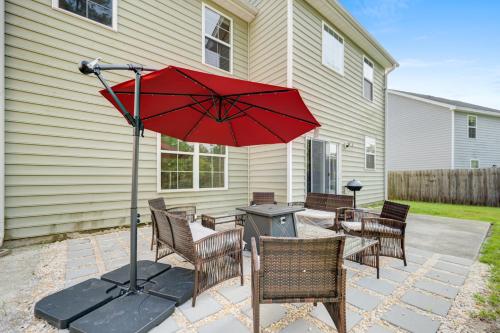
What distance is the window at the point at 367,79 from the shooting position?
900 centimetres

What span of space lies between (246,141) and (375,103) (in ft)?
26.1

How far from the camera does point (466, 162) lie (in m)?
13.5

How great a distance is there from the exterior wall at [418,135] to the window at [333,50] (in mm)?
8200

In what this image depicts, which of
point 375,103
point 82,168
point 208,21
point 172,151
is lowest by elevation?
point 82,168

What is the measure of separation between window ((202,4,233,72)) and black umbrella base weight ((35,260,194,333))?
18.3ft

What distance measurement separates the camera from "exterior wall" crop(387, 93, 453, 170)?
43.5 feet

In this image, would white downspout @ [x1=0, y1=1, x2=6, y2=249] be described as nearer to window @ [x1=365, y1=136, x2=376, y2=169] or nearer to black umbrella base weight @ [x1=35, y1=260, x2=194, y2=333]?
black umbrella base weight @ [x1=35, y1=260, x2=194, y2=333]

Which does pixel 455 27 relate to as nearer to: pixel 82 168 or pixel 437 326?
pixel 437 326

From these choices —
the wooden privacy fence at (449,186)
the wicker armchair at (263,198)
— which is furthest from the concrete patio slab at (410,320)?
the wooden privacy fence at (449,186)

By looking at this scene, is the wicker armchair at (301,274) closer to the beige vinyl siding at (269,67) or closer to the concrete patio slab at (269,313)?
the concrete patio slab at (269,313)

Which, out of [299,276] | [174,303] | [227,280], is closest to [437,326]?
[299,276]

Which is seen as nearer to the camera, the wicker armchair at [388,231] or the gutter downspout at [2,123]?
the wicker armchair at [388,231]

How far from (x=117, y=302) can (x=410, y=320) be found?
106 inches

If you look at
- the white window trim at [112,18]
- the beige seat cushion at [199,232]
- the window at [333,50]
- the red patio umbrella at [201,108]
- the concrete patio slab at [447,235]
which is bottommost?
the concrete patio slab at [447,235]
